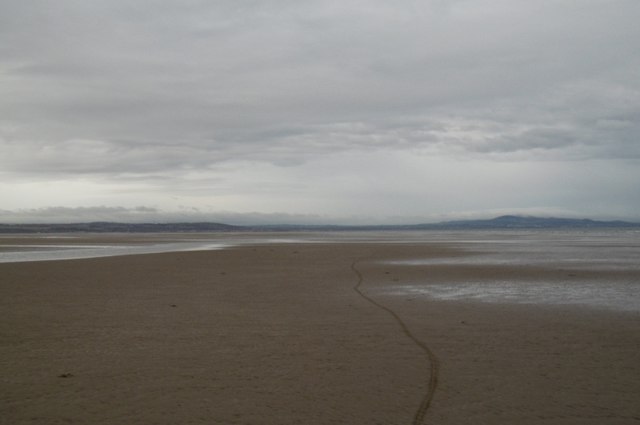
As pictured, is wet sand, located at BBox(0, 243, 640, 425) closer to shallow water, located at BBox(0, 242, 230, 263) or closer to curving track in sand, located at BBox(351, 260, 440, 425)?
curving track in sand, located at BBox(351, 260, 440, 425)

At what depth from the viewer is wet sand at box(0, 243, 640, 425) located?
6.79 metres

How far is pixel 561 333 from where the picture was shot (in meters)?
11.1

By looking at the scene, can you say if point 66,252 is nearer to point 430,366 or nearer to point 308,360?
point 308,360

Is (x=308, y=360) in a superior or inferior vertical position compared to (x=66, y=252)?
inferior

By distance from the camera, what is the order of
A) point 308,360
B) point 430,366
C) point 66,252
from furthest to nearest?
point 66,252, point 308,360, point 430,366

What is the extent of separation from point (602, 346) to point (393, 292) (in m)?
8.05

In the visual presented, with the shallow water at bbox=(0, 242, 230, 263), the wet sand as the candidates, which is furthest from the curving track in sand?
the shallow water at bbox=(0, 242, 230, 263)

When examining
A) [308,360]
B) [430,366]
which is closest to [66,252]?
[308,360]

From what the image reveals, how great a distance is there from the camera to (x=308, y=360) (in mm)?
8992

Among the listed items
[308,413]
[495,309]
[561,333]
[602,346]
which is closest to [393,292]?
[495,309]

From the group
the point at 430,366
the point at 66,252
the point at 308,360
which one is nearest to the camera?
the point at 430,366

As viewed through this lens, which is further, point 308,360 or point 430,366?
point 308,360

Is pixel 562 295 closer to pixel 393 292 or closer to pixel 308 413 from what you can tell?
pixel 393 292

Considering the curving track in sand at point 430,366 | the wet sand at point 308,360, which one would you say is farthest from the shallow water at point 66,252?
the curving track in sand at point 430,366
